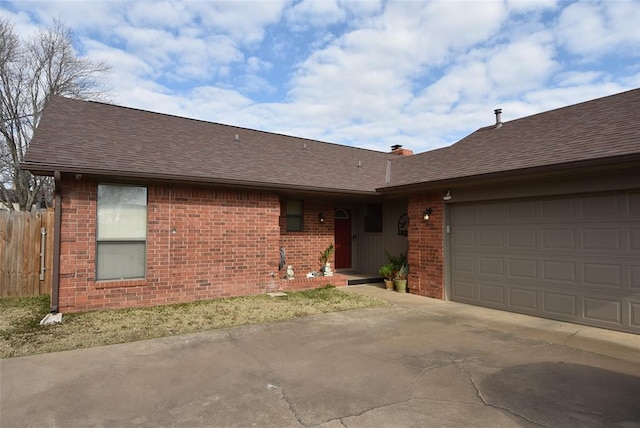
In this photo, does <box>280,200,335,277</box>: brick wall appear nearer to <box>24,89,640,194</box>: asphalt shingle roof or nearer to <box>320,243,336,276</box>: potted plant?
<box>320,243,336,276</box>: potted plant

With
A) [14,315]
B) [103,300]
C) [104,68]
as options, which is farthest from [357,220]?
[104,68]

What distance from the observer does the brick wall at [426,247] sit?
868 cm

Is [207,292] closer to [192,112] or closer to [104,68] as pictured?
[192,112]

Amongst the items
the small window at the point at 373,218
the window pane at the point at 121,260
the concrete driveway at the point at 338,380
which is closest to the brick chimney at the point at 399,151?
the small window at the point at 373,218

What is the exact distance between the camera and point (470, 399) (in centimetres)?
347

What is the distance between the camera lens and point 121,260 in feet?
24.1

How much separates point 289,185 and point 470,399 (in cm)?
652

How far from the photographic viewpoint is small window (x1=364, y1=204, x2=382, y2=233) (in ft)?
40.6

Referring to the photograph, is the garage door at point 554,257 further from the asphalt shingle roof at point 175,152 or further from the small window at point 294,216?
the small window at point 294,216

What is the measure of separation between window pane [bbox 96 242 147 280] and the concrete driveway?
272 cm

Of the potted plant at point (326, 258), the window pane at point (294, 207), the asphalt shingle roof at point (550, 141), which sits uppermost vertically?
the asphalt shingle roof at point (550, 141)

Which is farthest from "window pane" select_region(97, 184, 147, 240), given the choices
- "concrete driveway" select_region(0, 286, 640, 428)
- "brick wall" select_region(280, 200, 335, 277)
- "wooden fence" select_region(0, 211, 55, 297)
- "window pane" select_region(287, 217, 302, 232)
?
"window pane" select_region(287, 217, 302, 232)

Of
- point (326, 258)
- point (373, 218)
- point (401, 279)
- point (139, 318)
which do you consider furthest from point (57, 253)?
point (373, 218)

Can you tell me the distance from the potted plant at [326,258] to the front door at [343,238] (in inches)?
43.1
